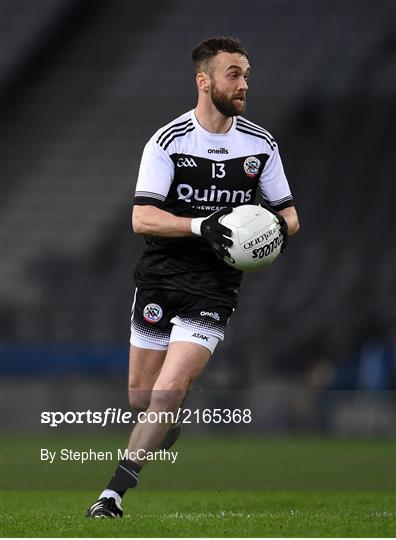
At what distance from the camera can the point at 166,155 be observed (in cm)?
662

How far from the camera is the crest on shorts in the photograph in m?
6.85

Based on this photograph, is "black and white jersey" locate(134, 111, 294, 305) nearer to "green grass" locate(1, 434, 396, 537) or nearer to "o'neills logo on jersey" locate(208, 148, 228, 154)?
"o'neills logo on jersey" locate(208, 148, 228, 154)

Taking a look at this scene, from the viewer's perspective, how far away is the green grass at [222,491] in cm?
577

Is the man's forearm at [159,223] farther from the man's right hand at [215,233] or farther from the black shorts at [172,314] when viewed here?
the black shorts at [172,314]

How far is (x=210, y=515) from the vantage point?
6.55 metres

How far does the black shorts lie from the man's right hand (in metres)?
0.41

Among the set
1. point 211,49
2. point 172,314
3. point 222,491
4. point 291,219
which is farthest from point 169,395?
point 222,491

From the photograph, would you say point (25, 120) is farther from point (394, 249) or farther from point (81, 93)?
point (394, 249)

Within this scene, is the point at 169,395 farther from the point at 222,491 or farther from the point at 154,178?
the point at 222,491

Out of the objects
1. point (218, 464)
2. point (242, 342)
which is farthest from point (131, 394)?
point (242, 342)

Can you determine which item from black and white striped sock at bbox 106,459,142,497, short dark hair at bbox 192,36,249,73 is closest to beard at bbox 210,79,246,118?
short dark hair at bbox 192,36,249,73

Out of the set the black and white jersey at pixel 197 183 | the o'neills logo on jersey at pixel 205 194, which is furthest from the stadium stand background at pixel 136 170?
the o'neills logo on jersey at pixel 205 194

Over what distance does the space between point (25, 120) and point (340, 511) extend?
19.4 metres

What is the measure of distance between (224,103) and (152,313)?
123 centimetres
